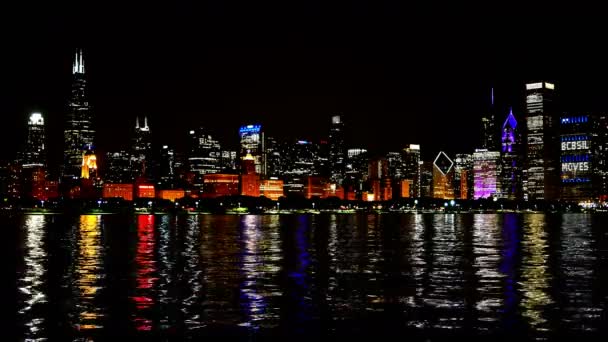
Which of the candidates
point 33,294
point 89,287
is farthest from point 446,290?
point 33,294

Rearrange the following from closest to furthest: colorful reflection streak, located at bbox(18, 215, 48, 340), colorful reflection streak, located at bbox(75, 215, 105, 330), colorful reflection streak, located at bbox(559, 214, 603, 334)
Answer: colorful reflection streak, located at bbox(18, 215, 48, 340)
colorful reflection streak, located at bbox(559, 214, 603, 334)
colorful reflection streak, located at bbox(75, 215, 105, 330)

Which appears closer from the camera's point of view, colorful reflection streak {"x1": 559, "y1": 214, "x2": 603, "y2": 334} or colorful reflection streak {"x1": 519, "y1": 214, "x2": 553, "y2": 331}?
colorful reflection streak {"x1": 559, "y1": 214, "x2": 603, "y2": 334}

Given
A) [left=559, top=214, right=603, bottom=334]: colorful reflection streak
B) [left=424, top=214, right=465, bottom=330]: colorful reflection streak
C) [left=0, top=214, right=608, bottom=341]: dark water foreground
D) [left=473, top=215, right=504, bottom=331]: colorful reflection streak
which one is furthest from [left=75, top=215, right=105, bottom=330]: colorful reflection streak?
[left=559, top=214, right=603, bottom=334]: colorful reflection streak

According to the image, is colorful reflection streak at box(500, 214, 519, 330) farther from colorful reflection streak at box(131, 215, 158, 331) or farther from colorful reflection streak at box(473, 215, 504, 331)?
colorful reflection streak at box(131, 215, 158, 331)

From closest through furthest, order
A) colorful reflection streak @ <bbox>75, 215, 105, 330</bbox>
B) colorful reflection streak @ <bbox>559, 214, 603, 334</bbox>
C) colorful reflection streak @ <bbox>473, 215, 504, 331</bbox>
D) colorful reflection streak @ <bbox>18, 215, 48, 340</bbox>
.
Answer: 1. colorful reflection streak @ <bbox>18, 215, 48, 340</bbox>
2. colorful reflection streak @ <bbox>559, 214, 603, 334</bbox>
3. colorful reflection streak @ <bbox>75, 215, 105, 330</bbox>
4. colorful reflection streak @ <bbox>473, 215, 504, 331</bbox>

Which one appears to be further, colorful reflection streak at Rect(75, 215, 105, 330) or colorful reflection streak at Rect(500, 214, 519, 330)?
colorful reflection streak at Rect(500, 214, 519, 330)

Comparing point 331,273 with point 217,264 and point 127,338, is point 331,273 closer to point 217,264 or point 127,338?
point 217,264

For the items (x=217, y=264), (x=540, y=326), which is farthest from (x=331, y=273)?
(x=540, y=326)

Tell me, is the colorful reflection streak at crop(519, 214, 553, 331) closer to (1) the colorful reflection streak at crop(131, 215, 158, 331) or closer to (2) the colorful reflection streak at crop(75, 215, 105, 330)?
(1) the colorful reflection streak at crop(131, 215, 158, 331)

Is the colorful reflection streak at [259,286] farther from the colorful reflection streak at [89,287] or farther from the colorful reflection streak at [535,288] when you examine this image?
the colorful reflection streak at [535,288]

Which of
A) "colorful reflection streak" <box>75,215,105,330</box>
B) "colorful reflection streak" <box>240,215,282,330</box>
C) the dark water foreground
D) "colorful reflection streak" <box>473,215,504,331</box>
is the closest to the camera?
the dark water foreground

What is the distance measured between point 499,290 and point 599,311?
6394 mm

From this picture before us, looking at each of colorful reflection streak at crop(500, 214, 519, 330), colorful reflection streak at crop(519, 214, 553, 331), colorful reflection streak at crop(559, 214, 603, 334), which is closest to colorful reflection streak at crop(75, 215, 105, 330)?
colorful reflection streak at crop(500, 214, 519, 330)

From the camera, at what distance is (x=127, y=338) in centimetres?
2445
